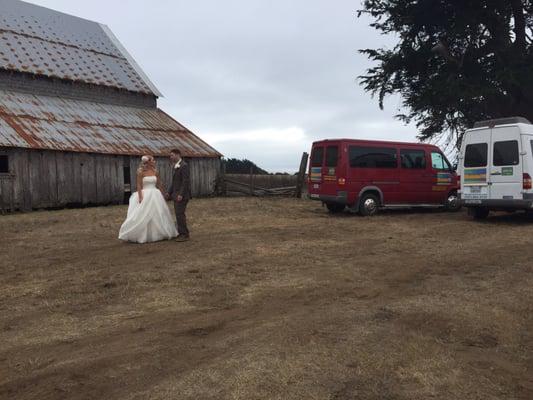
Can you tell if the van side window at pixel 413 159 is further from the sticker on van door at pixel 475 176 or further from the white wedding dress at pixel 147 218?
the white wedding dress at pixel 147 218

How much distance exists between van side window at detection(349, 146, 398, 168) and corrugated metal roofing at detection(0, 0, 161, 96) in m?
16.0

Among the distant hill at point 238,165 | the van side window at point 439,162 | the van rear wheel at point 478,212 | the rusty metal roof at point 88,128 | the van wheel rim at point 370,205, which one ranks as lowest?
the van rear wheel at point 478,212

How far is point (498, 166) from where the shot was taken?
42.0 feet

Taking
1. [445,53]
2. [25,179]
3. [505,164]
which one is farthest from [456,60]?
[25,179]

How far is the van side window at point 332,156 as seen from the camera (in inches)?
565

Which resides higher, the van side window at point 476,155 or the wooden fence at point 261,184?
the van side window at point 476,155

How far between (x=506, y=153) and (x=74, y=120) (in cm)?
1744

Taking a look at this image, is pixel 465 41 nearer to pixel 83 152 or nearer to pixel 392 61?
pixel 392 61

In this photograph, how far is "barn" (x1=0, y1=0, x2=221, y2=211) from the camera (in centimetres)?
1855

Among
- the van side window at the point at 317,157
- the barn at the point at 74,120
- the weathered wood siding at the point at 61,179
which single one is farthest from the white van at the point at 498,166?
the weathered wood siding at the point at 61,179

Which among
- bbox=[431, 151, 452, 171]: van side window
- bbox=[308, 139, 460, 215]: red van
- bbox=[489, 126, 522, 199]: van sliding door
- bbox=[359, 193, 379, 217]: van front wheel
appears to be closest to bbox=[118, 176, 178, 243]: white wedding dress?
bbox=[308, 139, 460, 215]: red van

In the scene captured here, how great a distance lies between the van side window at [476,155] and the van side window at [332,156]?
3.55 metres

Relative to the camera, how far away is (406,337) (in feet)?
14.6

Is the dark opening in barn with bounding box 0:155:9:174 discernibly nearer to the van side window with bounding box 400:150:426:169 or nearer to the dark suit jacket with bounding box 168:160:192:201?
the dark suit jacket with bounding box 168:160:192:201
